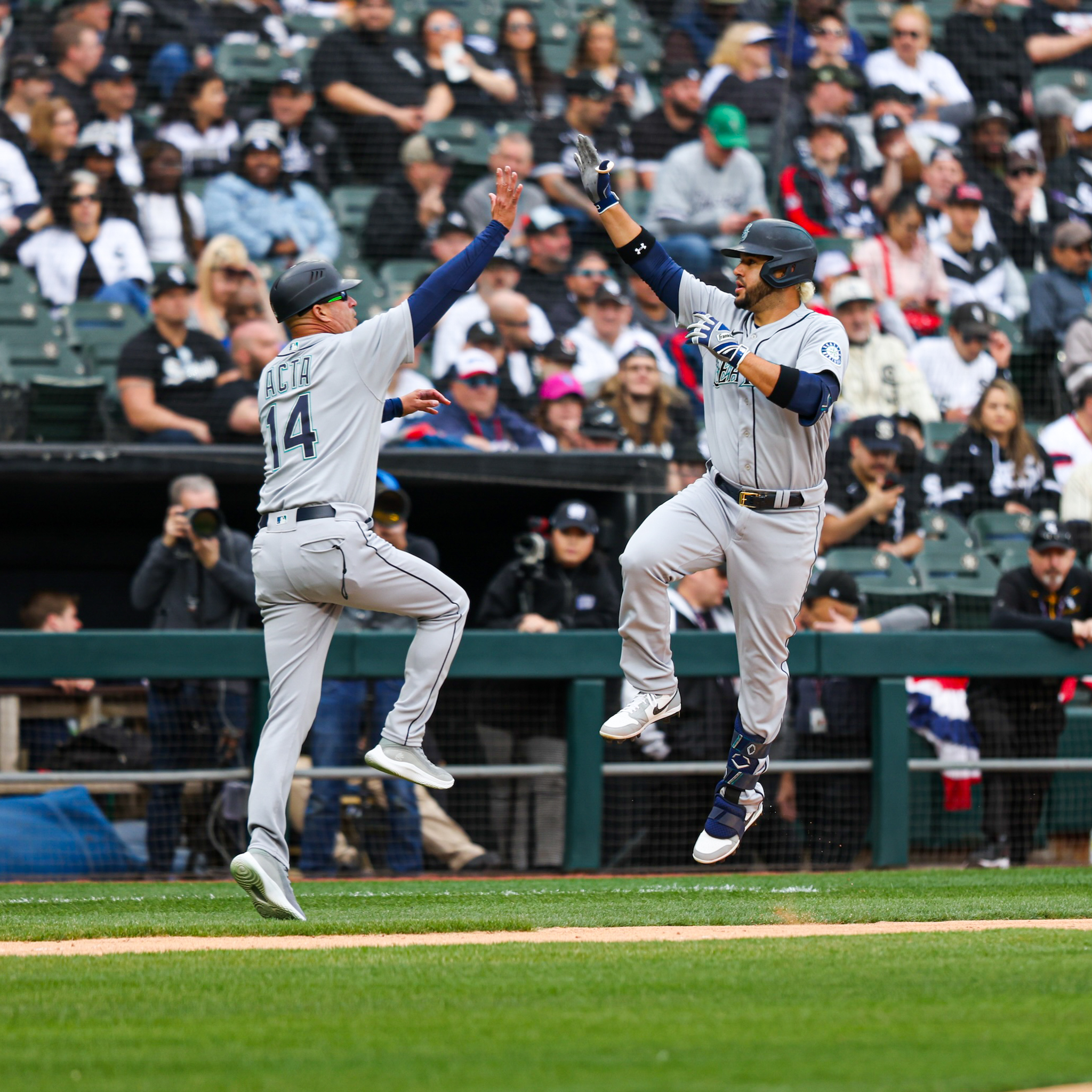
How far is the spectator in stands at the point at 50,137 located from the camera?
34.1 ft

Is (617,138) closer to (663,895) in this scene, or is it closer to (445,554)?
(445,554)

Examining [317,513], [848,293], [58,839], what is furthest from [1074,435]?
[317,513]

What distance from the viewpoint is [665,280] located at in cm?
560

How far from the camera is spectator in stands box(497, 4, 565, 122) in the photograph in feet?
40.1

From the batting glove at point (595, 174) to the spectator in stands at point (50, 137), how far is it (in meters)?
5.84

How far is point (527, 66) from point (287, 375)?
25.7ft

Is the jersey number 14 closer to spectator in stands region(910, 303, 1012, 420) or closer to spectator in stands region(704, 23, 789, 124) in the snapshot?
spectator in stands region(910, 303, 1012, 420)

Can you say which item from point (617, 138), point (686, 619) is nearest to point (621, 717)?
point (686, 619)

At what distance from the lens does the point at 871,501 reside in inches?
365

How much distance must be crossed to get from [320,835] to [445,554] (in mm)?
2920

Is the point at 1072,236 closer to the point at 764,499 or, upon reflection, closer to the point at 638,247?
the point at 638,247

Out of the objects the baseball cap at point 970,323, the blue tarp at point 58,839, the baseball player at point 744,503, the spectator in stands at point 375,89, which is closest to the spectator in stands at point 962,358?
the baseball cap at point 970,323

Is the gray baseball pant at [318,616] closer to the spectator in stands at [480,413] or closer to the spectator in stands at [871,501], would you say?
the spectator in stands at [480,413]

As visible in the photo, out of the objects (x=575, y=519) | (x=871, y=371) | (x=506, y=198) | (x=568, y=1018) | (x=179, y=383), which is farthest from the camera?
(x=871, y=371)
